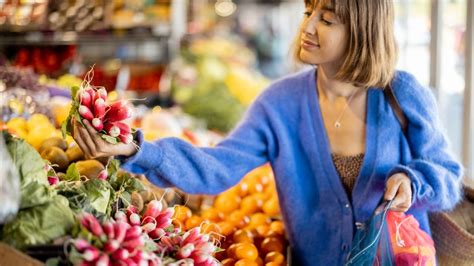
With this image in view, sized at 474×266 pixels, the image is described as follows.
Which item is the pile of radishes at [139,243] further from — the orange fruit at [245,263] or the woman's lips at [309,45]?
the woman's lips at [309,45]

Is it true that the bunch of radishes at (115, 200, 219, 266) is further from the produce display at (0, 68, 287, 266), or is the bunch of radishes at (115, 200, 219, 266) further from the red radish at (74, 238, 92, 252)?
the red radish at (74, 238, 92, 252)

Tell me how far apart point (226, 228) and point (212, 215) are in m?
0.23

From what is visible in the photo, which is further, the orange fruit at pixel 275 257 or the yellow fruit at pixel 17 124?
the yellow fruit at pixel 17 124

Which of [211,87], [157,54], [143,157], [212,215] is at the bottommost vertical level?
[211,87]

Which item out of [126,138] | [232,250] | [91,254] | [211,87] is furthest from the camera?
[211,87]

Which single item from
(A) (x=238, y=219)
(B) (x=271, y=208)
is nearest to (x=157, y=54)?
(B) (x=271, y=208)

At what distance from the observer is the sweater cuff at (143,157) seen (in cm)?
255

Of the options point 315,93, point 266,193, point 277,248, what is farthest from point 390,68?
point 266,193

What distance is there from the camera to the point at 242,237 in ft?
10.4

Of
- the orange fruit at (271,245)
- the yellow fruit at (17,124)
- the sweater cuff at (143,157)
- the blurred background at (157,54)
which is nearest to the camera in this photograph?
the sweater cuff at (143,157)

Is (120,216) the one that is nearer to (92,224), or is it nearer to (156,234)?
(156,234)

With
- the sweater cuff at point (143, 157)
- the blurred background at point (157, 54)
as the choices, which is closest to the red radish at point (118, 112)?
the sweater cuff at point (143, 157)

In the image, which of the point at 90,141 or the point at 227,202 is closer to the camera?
the point at 90,141

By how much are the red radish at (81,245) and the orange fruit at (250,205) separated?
2.08 metres
